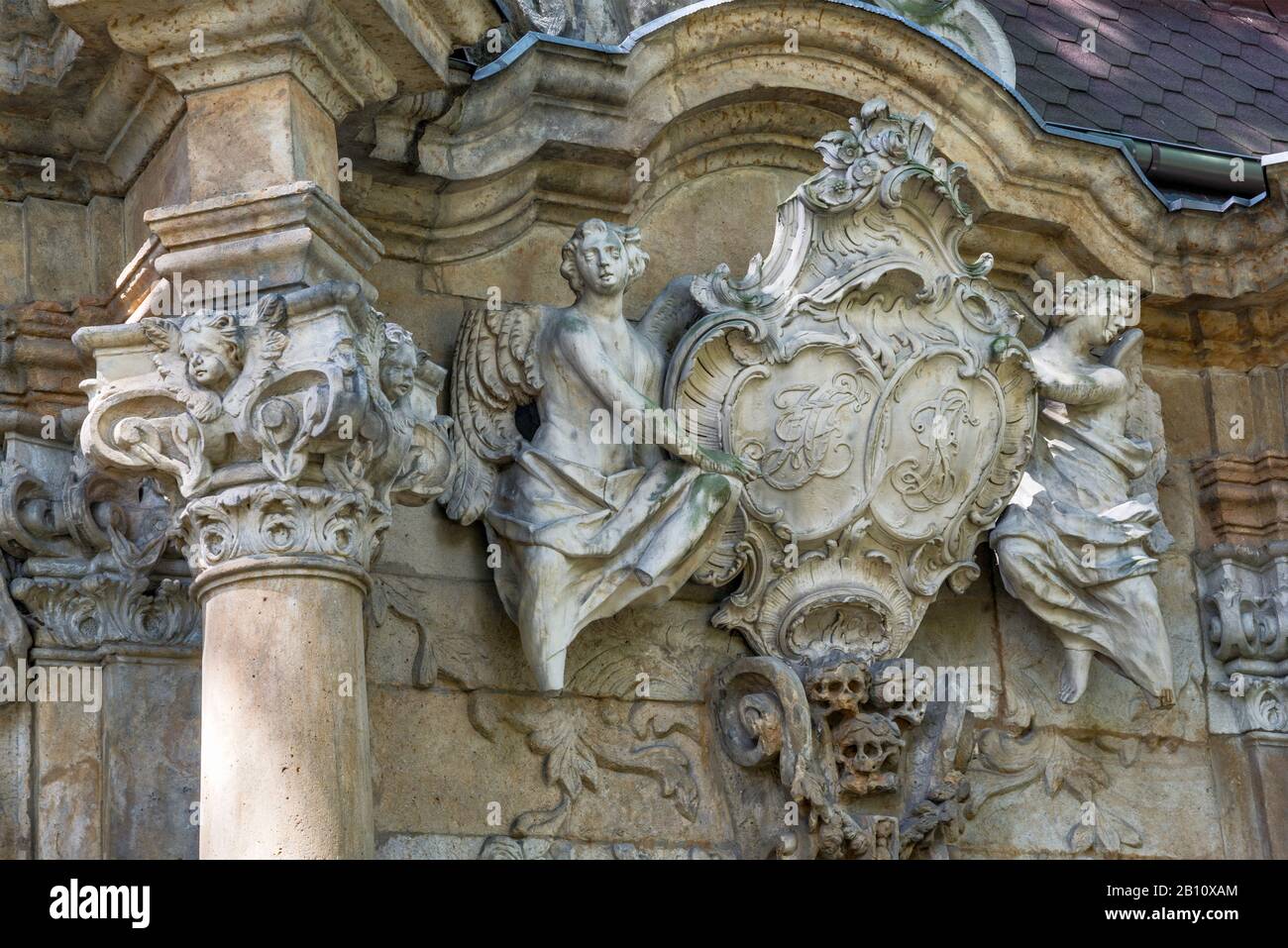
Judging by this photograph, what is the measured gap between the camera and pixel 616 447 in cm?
693

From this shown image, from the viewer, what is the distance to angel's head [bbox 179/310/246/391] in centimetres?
587

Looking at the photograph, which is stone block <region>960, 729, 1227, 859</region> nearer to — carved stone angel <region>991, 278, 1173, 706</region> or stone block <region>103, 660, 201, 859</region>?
carved stone angel <region>991, 278, 1173, 706</region>

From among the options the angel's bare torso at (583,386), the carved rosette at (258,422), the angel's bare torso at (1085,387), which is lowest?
the carved rosette at (258,422)

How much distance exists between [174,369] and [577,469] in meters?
1.30

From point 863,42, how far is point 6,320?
258 centimetres

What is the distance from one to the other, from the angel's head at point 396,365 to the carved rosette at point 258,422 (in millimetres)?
50

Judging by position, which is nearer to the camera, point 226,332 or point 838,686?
point 226,332

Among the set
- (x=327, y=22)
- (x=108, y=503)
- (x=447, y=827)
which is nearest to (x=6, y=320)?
(x=108, y=503)

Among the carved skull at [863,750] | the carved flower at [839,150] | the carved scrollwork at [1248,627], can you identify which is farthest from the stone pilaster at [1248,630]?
the carved flower at [839,150]

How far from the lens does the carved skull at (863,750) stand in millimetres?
7098

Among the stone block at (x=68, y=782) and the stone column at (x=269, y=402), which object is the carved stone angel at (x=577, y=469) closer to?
the stone column at (x=269, y=402)

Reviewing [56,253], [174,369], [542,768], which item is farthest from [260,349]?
[542,768]

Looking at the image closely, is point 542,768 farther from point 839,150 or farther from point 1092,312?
point 1092,312

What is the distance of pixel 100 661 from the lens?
6488 millimetres
